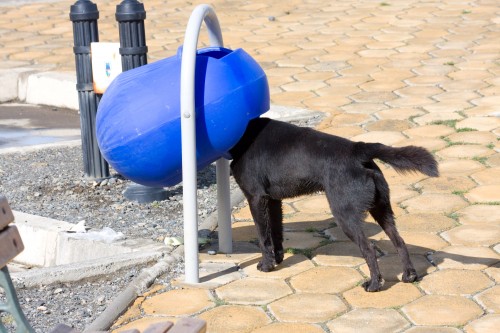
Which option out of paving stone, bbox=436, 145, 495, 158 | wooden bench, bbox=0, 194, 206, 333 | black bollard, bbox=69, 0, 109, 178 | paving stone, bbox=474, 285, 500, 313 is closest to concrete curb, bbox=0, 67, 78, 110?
black bollard, bbox=69, 0, 109, 178

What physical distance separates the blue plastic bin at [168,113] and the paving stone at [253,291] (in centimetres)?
64

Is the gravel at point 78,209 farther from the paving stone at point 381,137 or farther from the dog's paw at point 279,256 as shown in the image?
the paving stone at point 381,137

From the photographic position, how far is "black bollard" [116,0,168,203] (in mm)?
5848

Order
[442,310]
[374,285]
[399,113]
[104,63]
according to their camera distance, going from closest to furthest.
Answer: [442,310] < [374,285] < [104,63] < [399,113]

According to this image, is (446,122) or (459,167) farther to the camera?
(446,122)

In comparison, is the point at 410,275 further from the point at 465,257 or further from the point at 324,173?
the point at 324,173

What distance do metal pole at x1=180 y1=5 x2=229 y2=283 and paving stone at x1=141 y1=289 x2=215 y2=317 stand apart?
105 mm

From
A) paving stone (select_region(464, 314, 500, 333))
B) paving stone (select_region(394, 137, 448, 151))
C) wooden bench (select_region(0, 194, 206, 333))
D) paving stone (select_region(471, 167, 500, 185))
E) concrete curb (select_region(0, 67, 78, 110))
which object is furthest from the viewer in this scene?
concrete curb (select_region(0, 67, 78, 110))

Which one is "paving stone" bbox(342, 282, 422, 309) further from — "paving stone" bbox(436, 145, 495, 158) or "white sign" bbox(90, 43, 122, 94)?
"white sign" bbox(90, 43, 122, 94)

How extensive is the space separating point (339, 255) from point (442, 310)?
884 mm

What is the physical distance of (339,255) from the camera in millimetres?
5055

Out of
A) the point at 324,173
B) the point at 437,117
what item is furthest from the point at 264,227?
the point at 437,117

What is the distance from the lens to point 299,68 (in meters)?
8.88

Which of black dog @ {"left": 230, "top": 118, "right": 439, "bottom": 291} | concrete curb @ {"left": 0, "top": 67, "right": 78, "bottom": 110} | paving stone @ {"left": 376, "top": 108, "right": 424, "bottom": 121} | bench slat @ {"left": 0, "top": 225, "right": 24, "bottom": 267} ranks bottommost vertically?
concrete curb @ {"left": 0, "top": 67, "right": 78, "bottom": 110}
